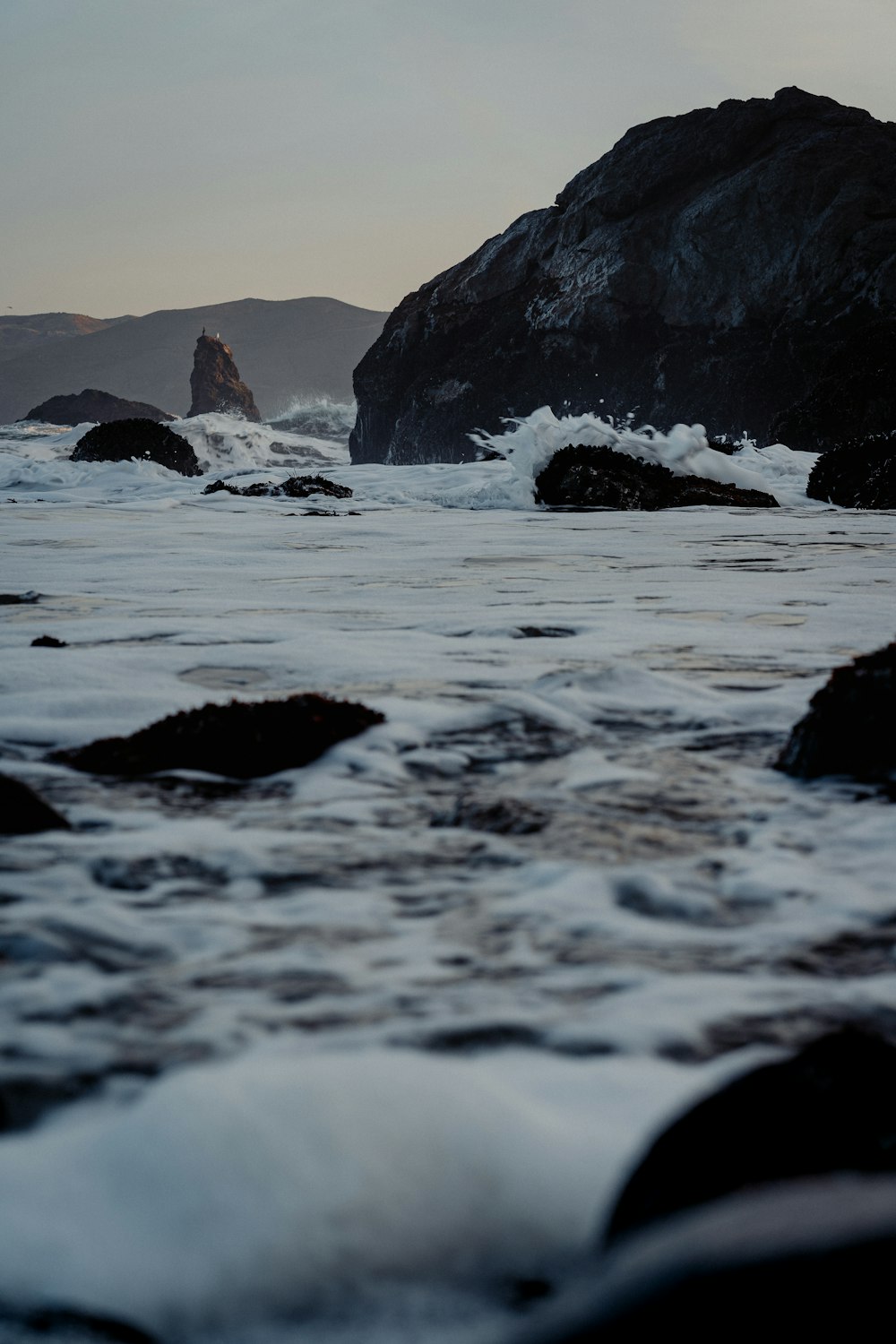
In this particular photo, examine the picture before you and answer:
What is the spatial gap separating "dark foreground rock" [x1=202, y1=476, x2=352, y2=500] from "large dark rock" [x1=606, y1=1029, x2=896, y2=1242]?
12.0m

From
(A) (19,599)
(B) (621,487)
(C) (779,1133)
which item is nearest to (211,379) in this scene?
(B) (621,487)

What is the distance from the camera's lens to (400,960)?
60.7 inches

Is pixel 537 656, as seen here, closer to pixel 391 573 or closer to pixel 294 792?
pixel 294 792

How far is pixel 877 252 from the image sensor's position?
32.7 meters

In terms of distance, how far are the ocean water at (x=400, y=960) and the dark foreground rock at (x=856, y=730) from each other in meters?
0.08

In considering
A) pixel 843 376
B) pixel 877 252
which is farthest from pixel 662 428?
pixel 843 376

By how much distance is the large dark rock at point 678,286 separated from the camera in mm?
33688

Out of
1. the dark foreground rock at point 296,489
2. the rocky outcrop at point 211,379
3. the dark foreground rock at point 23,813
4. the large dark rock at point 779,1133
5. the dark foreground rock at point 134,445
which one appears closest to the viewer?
the large dark rock at point 779,1133

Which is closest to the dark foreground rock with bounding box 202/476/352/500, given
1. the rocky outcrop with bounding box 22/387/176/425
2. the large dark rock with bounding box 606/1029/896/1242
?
the large dark rock with bounding box 606/1029/896/1242

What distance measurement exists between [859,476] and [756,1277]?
12317 millimetres

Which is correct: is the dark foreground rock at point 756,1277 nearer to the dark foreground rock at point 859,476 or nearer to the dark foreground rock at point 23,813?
the dark foreground rock at point 23,813

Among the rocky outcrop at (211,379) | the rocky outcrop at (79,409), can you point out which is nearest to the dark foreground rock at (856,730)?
the rocky outcrop at (79,409)

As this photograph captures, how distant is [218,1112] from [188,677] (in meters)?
2.34

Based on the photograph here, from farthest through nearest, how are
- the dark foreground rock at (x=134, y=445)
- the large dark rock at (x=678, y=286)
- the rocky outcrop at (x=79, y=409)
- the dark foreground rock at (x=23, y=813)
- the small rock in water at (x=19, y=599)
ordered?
the rocky outcrop at (x=79, y=409)
the large dark rock at (x=678, y=286)
the dark foreground rock at (x=134, y=445)
the small rock in water at (x=19, y=599)
the dark foreground rock at (x=23, y=813)
